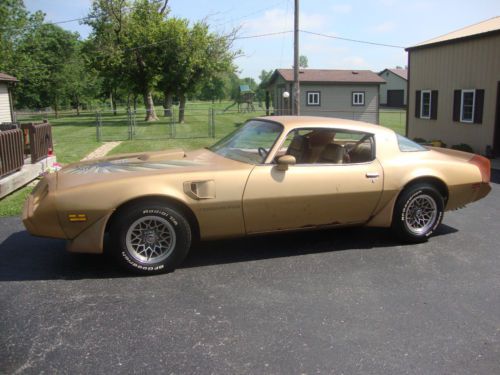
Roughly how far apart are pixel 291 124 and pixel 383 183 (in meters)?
1.18

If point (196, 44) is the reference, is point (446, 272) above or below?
below

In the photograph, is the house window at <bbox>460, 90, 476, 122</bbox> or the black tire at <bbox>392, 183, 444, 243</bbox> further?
the house window at <bbox>460, 90, 476, 122</bbox>

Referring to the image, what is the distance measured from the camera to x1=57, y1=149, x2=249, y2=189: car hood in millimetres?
4430

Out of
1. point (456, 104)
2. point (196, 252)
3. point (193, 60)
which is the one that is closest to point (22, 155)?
point (196, 252)

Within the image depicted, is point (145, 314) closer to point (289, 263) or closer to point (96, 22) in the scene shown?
point (289, 263)

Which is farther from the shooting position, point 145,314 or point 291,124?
point 291,124

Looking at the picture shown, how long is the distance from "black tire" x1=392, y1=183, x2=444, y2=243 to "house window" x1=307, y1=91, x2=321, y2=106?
33.7 metres

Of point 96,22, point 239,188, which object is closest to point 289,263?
point 239,188

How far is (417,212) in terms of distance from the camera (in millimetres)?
5355

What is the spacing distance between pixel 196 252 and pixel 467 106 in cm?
1319

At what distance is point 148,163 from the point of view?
491 centimetres

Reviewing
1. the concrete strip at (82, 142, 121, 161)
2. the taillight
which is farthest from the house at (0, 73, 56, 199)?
the taillight

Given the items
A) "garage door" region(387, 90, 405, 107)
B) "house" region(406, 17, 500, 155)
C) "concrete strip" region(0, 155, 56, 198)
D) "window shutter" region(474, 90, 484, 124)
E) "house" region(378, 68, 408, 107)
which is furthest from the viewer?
"garage door" region(387, 90, 405, 107)

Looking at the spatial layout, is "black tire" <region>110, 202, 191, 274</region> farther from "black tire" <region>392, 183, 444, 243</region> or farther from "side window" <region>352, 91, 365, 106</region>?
"side window" <region>352, 91, 365, 106</region>
